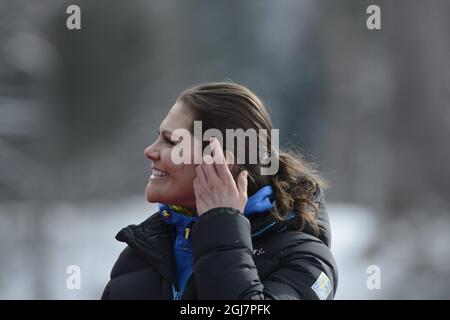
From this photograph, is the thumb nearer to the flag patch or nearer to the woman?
the woman

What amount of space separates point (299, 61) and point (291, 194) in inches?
340

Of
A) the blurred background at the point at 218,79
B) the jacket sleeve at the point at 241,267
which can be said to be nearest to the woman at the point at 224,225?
the jacket sleeve at the point at 241,267

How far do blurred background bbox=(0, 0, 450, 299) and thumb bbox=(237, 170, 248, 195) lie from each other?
16.2 ft

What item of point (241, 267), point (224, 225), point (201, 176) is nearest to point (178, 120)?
point (201, 176)

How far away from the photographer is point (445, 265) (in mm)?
7559

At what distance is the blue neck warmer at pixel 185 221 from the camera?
1.97 metres

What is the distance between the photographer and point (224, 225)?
1812 millimetres

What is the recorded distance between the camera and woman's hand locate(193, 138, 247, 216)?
73.1 inches

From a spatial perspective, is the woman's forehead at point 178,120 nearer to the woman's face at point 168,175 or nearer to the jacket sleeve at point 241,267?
the woman's face at point 168,175

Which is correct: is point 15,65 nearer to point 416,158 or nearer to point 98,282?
point 98,282

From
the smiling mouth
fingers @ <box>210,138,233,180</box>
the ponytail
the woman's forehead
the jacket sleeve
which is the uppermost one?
the woman's forehead

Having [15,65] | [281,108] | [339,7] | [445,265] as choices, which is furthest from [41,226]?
[339,7]

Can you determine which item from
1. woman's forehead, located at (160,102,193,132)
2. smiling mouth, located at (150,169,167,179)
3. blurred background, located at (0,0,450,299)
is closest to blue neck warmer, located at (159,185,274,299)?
smiling mouth, located at (150,169,167,179)

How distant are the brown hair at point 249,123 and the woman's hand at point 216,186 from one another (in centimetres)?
13
